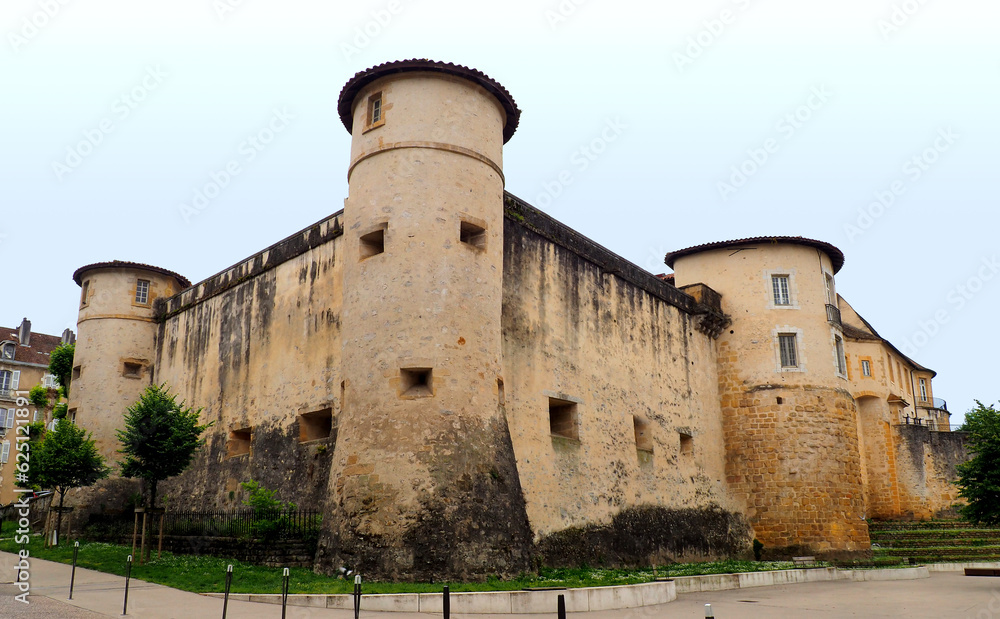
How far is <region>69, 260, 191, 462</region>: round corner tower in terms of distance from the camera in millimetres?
24594

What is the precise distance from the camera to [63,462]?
64.4 ft

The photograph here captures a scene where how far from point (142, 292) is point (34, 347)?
104 ft

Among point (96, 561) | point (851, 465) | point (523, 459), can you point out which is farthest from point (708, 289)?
point (96, 561)

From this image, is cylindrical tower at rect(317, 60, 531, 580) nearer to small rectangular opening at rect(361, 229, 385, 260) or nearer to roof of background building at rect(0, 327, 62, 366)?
small rectangular opening at rect(361, 229, 385, 260)

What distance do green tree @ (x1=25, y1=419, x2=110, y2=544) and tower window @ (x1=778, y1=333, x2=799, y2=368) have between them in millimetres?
20602

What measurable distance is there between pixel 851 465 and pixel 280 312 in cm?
1803

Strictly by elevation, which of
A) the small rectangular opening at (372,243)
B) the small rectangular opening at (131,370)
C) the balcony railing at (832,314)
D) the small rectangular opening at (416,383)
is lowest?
the small rectangular opening at (416,383)

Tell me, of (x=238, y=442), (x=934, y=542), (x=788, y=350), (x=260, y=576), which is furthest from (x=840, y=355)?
(x=260, y=576)

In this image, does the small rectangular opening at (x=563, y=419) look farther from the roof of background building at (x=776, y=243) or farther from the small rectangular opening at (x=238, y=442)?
the roof of background building at (x=776, y=243)

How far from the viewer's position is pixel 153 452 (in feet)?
55.9

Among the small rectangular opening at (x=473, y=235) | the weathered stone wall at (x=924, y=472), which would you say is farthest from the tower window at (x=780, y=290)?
the weathered stone wall at (x=924, y=472)

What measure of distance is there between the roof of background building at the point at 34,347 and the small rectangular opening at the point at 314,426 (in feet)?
129

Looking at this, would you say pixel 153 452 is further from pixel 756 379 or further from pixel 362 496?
pixel 756 379

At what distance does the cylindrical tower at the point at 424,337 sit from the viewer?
1363 centimetres
